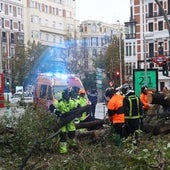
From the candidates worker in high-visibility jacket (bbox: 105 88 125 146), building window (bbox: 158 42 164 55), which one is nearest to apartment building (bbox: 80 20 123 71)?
building window (bbox: 158 42 164 55)

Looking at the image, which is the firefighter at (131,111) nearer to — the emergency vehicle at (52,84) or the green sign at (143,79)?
the green sign at (143,79)

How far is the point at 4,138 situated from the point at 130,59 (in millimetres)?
71771

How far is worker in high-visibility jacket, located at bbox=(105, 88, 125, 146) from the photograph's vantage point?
41.2ft

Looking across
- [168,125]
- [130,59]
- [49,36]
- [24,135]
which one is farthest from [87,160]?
[49,36]

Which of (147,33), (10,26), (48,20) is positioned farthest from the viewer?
(48,20)

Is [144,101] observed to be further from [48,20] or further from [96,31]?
[96,31]

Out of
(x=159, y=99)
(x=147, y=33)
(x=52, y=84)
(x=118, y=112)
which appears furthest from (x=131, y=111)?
(x=147, y=33)

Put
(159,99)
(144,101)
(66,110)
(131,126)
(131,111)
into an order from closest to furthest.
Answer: (131,111), (131,126), (66,110), (159,99), (144,101)

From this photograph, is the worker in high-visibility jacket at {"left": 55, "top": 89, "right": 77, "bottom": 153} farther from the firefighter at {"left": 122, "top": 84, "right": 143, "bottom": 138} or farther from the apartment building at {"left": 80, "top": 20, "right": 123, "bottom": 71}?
the apartment building at {"left": 80, "top": 20, "right": 123, "bottom": 71}

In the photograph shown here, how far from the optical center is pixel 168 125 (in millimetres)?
14102

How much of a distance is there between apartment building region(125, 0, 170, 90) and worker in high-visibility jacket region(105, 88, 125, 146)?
58092 millimetres

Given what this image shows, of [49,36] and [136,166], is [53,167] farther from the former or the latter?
[49,36]

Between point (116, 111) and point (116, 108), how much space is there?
0.29ft

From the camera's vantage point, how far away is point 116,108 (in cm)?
1262
